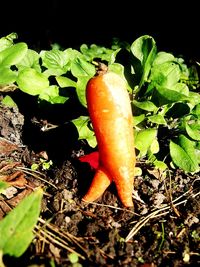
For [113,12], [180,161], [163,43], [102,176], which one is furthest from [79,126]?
[113,12]

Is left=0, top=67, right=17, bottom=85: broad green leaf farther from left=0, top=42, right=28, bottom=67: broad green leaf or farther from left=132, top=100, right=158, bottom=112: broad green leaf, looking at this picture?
left=132, top=100, right=158, bottom=112: broad green leaf

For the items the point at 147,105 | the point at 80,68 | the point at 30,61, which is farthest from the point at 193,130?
the point at 30,61

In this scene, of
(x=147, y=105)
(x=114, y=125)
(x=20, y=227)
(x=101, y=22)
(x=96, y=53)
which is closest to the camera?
(x=20, y=227)

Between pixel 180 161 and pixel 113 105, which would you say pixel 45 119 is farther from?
pixel 180 161

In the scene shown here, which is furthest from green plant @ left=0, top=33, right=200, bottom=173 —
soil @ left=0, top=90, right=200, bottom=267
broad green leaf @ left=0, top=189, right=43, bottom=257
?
broad green leaf @ left=0, top=189, right=43, bottom=257

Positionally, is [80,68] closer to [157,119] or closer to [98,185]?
[157,119]
